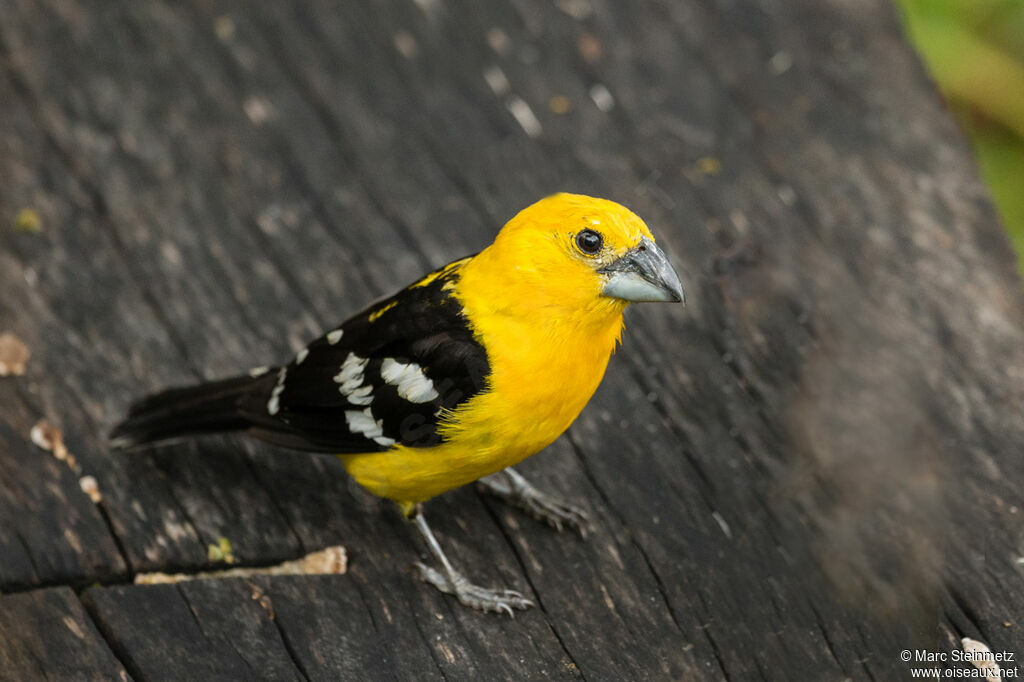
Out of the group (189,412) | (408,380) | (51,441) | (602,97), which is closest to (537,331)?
(408,380)

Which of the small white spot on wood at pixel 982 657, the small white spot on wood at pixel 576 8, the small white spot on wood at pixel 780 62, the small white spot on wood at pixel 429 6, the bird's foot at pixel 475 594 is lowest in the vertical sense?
the small white spot on wood at pixel 982 657

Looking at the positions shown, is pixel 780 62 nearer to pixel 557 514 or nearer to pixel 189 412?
pixel 557 514

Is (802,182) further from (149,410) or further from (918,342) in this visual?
(149,410)

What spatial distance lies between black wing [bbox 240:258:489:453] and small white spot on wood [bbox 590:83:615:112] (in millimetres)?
1478

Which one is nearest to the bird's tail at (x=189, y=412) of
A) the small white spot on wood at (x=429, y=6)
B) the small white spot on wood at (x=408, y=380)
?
the small white spot on wood at (x=408, y=380)

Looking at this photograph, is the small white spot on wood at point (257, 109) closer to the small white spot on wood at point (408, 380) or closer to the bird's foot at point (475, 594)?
the small white spot on wood at point (408, 380)

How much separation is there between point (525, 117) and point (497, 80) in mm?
239

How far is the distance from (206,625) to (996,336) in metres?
2.79

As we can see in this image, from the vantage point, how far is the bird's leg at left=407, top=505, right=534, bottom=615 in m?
3.06

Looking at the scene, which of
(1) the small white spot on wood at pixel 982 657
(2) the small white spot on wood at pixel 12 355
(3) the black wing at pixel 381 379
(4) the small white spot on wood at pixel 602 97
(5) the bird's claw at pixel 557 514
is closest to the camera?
(1) the small white spot on wood at pixel 982 657

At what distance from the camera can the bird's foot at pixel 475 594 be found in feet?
10.0

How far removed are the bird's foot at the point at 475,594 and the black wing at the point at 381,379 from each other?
396mm

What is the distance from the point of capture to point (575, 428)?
369cm

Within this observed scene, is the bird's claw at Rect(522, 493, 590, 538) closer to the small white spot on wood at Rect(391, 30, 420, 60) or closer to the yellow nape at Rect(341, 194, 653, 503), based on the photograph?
the yellow nape at Rect(341, 194, 653, 503)
